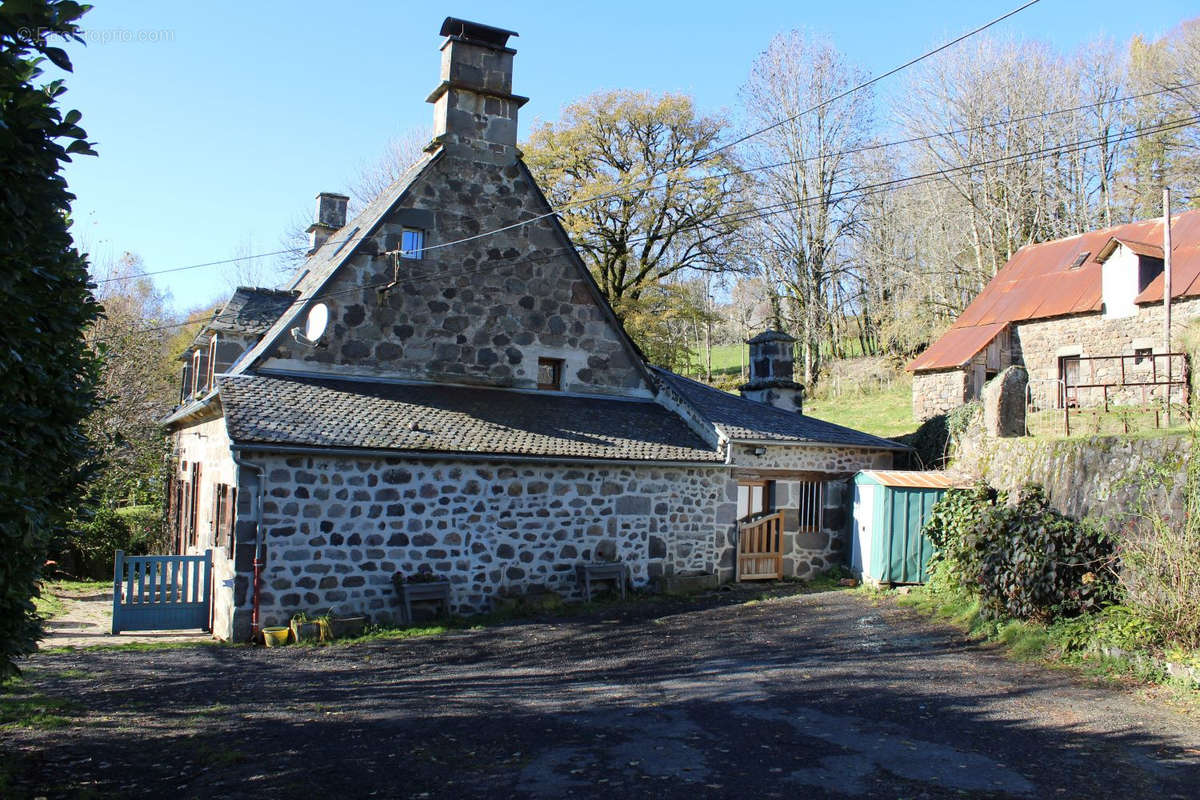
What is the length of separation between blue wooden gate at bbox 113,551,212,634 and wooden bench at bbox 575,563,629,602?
5597 millimetres

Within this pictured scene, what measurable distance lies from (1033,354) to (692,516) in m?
14.8

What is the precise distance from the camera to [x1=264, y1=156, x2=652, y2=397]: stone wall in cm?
1405

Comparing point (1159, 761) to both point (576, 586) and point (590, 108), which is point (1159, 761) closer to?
point (576, 586)

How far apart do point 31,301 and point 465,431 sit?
862 centimetres

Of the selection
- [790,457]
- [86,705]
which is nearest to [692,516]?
[790,457]

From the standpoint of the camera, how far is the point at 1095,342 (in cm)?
2248

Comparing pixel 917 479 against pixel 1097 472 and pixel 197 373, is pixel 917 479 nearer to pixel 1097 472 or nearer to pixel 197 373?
pixel 1097 472

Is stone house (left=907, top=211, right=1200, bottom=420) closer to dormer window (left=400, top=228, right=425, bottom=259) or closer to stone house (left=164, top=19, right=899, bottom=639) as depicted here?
stone house (left=164, top=19, right=899, bottom=639)

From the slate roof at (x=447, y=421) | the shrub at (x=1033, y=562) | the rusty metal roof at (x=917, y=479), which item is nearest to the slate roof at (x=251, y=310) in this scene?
the slate roof at (x=447, y=421)

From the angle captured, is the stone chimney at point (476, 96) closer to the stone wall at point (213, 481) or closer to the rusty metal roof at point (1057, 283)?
the stone wall at point (213, 481)

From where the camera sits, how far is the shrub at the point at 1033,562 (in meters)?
9.72

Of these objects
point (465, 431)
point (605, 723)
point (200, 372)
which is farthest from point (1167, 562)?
point (200, 372)

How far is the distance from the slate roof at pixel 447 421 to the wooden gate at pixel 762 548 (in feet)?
5.51

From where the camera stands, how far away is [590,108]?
89.5ft
